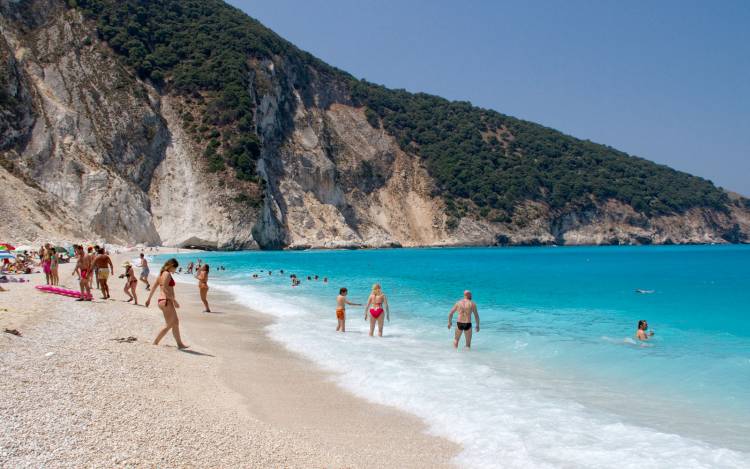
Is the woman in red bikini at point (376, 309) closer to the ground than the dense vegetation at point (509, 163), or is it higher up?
closer to the ground

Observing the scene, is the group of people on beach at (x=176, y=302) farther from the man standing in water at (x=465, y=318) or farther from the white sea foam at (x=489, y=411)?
the white sea foam at (x=489, y=411)

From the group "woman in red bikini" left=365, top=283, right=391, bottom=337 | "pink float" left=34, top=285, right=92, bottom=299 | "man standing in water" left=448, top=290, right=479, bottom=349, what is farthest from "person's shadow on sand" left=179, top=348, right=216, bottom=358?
"pink float" left=34, top=285, right=92, bottom=299

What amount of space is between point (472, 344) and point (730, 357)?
551 centimetres

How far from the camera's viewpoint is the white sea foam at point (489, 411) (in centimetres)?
571

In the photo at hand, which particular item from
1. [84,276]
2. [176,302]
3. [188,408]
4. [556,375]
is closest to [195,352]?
[176,302]

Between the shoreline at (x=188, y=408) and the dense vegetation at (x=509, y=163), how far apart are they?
85.8 metres

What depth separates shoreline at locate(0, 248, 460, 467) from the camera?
4531 millimetres

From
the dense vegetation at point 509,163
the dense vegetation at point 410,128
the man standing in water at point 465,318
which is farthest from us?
the dense vegetation at point 509,163

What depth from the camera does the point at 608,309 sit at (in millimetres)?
20172

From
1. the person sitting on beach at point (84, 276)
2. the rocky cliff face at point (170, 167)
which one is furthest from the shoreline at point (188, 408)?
the rocky cliff face at point (170, 167)

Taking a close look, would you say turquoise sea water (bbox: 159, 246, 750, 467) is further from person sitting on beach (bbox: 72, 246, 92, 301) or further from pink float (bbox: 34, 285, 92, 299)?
pink float (bbox: 34, 285, 92, 299)

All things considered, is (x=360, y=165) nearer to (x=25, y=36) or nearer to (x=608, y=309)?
(x=25, y=36)

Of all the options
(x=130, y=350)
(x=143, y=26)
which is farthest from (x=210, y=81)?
(x=130, y=350)

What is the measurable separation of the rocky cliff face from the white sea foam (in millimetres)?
39080
